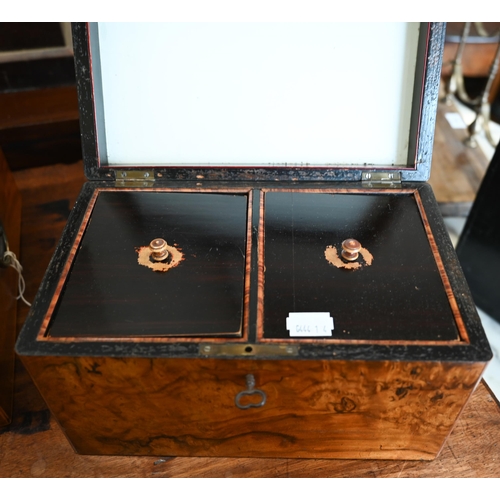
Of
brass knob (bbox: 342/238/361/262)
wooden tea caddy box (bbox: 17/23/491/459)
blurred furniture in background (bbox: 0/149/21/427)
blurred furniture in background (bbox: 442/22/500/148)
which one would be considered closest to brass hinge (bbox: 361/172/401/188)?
wooden tea caddy box (bbox: 17/23/491/459)

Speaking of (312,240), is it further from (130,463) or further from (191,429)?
(130,463)

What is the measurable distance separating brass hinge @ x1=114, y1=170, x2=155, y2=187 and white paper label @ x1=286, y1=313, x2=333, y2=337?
1.65 feet

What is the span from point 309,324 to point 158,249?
13.2 inches

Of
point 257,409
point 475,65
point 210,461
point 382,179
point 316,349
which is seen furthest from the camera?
point 475,65

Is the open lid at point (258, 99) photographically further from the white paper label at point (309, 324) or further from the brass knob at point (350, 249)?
the white paper label at point (309, 324)

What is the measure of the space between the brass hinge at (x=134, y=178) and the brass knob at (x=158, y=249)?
0.74 feet

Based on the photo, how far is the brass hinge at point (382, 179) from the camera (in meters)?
1.21

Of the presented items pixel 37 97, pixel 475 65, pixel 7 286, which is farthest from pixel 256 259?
pixel 475 65

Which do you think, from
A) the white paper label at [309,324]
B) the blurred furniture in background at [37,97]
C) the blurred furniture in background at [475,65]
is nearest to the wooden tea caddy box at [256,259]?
the white paper label at [309,324]

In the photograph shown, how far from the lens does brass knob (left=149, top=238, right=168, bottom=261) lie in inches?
40.7

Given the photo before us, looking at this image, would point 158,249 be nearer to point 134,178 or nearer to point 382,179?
point 134,178

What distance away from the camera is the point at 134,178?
1225mm

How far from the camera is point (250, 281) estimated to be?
1.01 m

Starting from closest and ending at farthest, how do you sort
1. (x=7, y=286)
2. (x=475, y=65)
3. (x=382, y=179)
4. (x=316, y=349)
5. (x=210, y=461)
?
(x=316, y=349), (x=210, y=461), (x=382, y=179), (x=7, y=286), (x=475, y=65)
